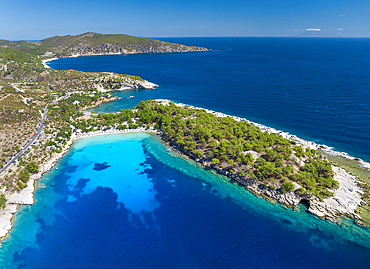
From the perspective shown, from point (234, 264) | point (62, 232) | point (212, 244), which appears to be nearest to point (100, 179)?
point (62, 232)

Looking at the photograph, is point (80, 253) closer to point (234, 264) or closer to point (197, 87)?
point (234, 264)

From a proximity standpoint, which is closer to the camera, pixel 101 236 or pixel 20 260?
pixel 20 260

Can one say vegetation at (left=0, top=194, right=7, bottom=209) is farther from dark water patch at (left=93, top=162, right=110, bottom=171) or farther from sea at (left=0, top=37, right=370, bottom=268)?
dark water patch at (left=93, top=162, right=110, bottom=171)

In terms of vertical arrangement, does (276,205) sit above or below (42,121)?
below

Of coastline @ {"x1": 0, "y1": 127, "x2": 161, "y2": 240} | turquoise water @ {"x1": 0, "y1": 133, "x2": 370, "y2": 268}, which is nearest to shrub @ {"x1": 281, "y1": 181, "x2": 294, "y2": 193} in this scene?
turquoise water @ {"x1": 0, "y1": 133, "x2": 370, "y2": 268}

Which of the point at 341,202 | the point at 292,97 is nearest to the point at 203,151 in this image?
the point at 341,202

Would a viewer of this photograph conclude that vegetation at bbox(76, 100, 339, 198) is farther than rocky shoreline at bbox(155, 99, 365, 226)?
Yes

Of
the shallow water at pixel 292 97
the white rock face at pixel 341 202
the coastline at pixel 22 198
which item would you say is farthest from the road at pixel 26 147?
the white rock face at pixel 341 202
